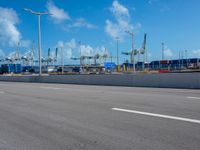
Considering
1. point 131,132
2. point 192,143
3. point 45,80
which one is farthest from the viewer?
point 45,80

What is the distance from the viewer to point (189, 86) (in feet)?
67.3

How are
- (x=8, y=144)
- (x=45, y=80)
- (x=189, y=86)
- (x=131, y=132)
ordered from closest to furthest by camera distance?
(x=8, y=144)
(x=131, y=132)
(x=189, y=86)
(x=45, y=80)

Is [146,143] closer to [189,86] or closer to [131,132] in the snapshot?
[131,132]

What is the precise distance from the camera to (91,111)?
360 inches

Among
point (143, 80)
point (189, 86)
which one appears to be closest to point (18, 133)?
point (189, 86)

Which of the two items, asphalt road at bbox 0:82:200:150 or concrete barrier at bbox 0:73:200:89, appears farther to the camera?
concrete barrier at bbox 0:73:200:89

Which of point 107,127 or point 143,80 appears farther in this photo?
point 143,80

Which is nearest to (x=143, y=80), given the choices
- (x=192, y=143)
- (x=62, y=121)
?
(x=62, y=121)

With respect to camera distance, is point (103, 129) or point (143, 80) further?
point (143, 80)

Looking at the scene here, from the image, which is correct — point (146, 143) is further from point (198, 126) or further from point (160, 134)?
point (198, 126)

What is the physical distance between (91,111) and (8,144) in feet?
13.0

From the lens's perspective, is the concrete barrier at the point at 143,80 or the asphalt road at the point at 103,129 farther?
the concrete barrier at the point at 143,80

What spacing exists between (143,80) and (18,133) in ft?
60.7

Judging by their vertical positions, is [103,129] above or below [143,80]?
below
